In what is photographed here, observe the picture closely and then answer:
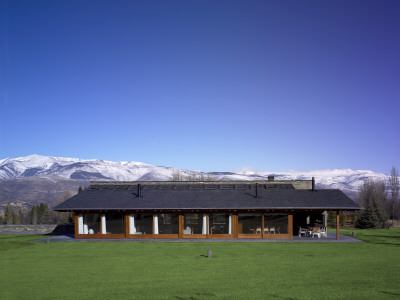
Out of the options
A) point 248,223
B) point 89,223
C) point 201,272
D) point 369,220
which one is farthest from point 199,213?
point 369,220

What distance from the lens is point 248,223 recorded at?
1246 inches

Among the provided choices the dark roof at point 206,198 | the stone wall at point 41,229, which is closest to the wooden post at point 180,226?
the dark roof at point 206,198

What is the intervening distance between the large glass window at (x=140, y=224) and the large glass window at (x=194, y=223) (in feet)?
9.09

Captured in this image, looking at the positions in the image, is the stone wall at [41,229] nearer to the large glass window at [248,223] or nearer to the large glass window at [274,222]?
the large glass window at [248,223]

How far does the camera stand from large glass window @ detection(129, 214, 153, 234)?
106ft

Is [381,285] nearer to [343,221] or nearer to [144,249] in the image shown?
[144,249]

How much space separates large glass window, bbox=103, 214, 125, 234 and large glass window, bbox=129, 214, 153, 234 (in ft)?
2.35

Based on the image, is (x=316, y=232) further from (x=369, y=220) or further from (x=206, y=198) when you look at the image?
(x=369, y=220)

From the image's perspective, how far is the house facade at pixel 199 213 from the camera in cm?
3119

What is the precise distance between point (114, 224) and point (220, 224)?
334 inches

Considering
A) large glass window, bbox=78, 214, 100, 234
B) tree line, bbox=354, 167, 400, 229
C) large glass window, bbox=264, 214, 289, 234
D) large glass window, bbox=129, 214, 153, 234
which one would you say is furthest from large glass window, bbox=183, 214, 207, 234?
tree line, bbox=354, 167, 400, 229

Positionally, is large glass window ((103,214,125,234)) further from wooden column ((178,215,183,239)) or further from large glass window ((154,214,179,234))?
wooden column ((178,215,183,239))

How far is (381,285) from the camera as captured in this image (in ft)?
45.1

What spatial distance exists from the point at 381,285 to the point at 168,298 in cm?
722
